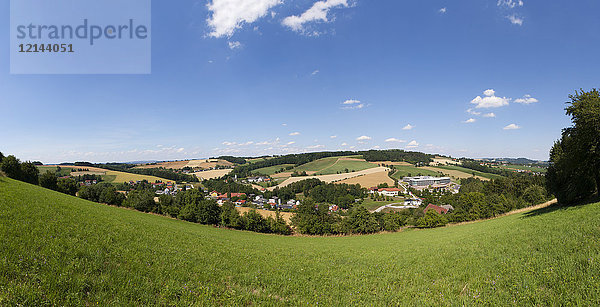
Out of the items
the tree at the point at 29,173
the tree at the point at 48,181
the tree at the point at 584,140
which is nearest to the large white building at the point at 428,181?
the tree at the point at 584,140

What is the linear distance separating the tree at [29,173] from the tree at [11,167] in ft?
5.28

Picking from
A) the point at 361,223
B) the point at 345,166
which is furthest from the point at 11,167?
the point at 345,166

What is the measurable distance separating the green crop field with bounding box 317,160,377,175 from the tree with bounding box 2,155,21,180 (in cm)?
13923

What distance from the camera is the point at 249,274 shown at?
684cm

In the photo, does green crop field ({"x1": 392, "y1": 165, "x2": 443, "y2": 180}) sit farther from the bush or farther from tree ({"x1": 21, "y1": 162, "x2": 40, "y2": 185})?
tree ({"x1": 21, "y1": 162, "x2": 40, "y2": 185})

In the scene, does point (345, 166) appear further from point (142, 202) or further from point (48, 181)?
point (48, 181)

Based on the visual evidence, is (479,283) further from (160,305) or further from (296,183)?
(296,183)

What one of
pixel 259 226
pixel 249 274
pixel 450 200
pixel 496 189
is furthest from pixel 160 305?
pixel 496 189

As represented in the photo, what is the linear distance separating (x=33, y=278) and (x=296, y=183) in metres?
126

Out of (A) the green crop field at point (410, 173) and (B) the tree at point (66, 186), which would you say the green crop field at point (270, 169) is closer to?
(A) the green crop field at point (410, 173)

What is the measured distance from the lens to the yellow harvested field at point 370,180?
124769mm

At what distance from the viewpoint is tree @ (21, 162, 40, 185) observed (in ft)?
161

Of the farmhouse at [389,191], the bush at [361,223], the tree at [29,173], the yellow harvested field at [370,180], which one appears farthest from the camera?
the yellow harvested field at [370,180]

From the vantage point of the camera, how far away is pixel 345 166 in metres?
169
